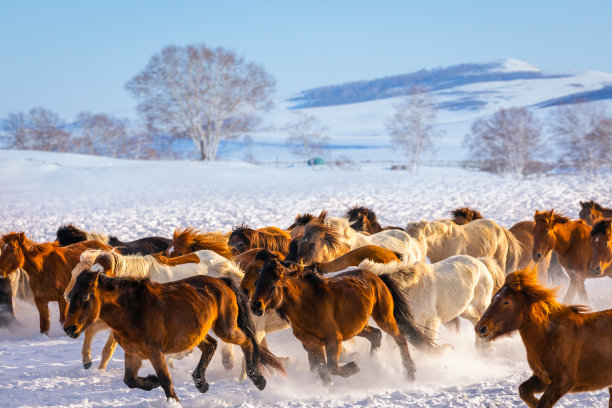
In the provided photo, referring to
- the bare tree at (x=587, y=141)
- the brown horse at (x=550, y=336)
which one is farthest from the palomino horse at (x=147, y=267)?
the bare tree at (x=587, y=141)

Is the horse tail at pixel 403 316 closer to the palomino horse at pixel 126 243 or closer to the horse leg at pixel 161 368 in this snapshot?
the horse leg at pixel 161 368

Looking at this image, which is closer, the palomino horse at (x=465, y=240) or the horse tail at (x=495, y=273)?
the horse tail at (x=495, y=273)

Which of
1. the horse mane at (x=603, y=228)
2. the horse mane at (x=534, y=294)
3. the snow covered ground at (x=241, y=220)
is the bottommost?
the snow covered ground at (x=241, y=220)

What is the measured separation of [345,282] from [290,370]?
3.48ft

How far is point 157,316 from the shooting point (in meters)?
4.45

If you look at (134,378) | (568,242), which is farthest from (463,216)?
(134,378)

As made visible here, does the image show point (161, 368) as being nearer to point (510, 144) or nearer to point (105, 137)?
point (510, 144)

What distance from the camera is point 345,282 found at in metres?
5.19

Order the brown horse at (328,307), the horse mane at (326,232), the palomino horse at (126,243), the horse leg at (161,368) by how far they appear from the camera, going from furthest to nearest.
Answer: the palomino horse at (126,243)
the horse mane at (326,232)
the brown horse at (328,307)
the horse leg at (161,368)

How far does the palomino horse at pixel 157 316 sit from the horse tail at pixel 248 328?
3.6 inches

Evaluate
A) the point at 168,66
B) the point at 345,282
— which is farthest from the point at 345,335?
the point at 168,66

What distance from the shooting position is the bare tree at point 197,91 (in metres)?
38.8

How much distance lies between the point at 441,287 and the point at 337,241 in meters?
1.31

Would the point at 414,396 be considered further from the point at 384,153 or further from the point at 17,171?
the point at 384,153
